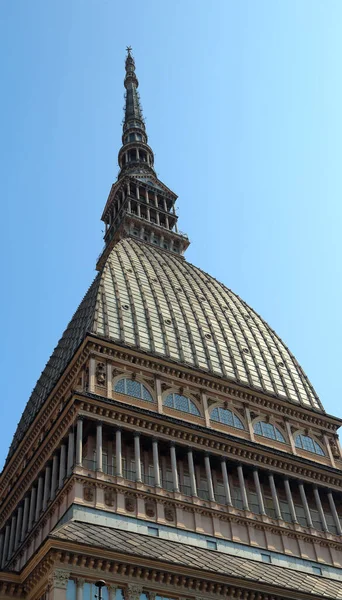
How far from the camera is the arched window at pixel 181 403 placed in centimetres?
5632

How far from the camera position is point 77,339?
61.8 m

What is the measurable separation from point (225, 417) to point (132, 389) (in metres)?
8.04

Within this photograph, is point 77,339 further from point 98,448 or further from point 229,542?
point 229,542

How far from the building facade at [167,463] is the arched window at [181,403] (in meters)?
0.15

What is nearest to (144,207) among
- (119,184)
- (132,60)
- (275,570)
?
(119,184)

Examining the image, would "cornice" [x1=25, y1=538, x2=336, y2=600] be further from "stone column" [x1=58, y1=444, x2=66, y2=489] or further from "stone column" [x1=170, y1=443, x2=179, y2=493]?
"stone column" [x1=170, y1=443, x2=179, y2=493]

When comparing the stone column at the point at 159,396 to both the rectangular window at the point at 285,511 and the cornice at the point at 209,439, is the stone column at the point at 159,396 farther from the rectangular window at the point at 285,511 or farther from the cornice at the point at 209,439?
the rectangular window at the point at 285,511

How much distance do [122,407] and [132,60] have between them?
84.2m

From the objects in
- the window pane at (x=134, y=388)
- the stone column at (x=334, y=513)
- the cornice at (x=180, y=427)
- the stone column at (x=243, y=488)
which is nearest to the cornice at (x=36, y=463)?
the cornice at (x=180, y=427)

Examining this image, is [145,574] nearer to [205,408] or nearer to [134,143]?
[205,408]

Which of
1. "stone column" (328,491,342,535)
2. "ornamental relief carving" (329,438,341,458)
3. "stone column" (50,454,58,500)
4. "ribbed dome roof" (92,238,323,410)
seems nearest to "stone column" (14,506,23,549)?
"stone column" (50,454,58,500)

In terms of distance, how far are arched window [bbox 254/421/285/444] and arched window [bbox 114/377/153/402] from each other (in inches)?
372

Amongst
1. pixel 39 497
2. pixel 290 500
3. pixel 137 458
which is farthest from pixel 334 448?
pixel 39 497

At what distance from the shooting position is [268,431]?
6031 centimetres
